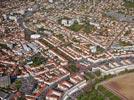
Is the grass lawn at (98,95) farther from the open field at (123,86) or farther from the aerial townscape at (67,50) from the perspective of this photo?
the open field at (123,86)

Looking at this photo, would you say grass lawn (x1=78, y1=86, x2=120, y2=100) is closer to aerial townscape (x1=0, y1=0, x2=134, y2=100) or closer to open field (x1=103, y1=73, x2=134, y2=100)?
aerial townscape (x1=0, y1=0, x2=134, y2=100)

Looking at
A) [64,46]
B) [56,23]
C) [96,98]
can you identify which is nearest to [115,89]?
[96,98]

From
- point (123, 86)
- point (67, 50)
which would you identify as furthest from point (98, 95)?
point (67, 50)

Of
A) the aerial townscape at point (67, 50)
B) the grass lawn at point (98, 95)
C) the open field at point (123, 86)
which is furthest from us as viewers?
the aerial townscape at point (67, 50)

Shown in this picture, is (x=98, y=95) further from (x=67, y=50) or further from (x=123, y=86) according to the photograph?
(x=67, y=50)

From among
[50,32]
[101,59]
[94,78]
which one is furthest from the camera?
[50,32]

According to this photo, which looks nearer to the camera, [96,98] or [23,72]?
[96,98]

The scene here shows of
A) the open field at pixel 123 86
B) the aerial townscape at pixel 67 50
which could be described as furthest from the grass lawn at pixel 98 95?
the open field at pixel 123 86

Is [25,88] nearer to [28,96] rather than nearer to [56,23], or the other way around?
[28,96]
